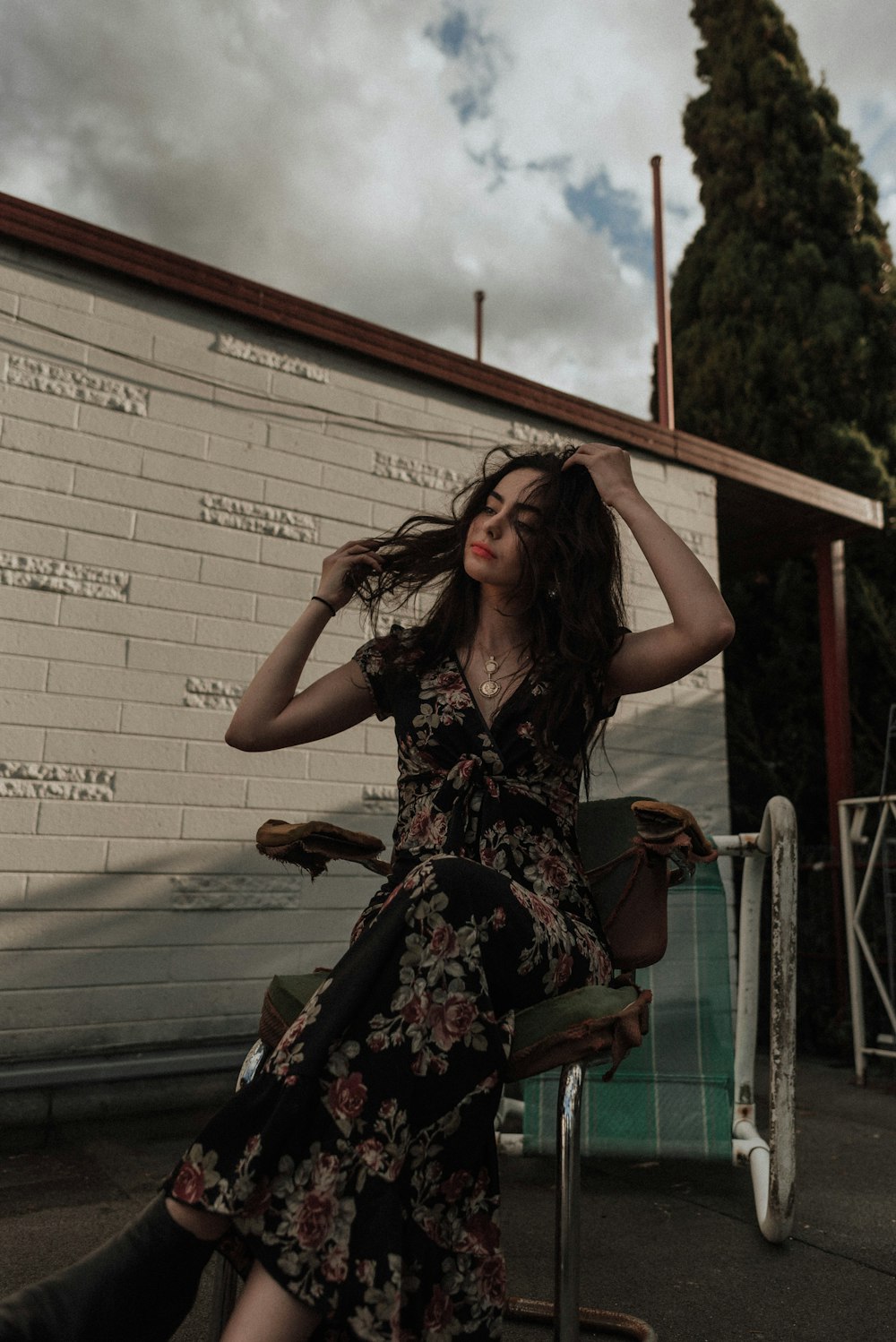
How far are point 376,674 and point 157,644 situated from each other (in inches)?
59.9

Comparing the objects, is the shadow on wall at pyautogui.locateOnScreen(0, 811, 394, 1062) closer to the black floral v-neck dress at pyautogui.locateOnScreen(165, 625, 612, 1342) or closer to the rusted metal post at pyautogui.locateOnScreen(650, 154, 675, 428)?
the black floral v-neck dress at pyautogui.locateOnScreen(165, 625, 612, 1342)

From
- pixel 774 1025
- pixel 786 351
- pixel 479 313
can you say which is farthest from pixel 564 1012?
pixel 479 313

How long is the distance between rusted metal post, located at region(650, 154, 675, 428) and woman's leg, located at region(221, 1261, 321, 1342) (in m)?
4.50

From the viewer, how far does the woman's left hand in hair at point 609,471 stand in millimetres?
1743

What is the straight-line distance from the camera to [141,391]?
3229 mm

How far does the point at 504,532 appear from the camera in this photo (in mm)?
1819

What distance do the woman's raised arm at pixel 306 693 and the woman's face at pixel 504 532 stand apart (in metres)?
0.22

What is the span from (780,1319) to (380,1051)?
1.08m

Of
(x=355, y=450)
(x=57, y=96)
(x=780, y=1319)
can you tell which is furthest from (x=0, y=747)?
(x=57, y=96)

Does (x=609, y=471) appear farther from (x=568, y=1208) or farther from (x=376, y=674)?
(x=568, y=1208)

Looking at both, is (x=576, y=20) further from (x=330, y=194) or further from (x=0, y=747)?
(x=0, y=747)

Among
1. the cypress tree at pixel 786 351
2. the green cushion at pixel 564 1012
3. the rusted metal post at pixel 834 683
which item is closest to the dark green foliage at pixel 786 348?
the cypress tree at pixel 786 351

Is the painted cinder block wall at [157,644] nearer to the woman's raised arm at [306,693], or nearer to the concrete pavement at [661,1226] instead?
the concrete pavement at [661,1226]

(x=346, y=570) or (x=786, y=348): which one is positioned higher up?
(x=786, y=348)
